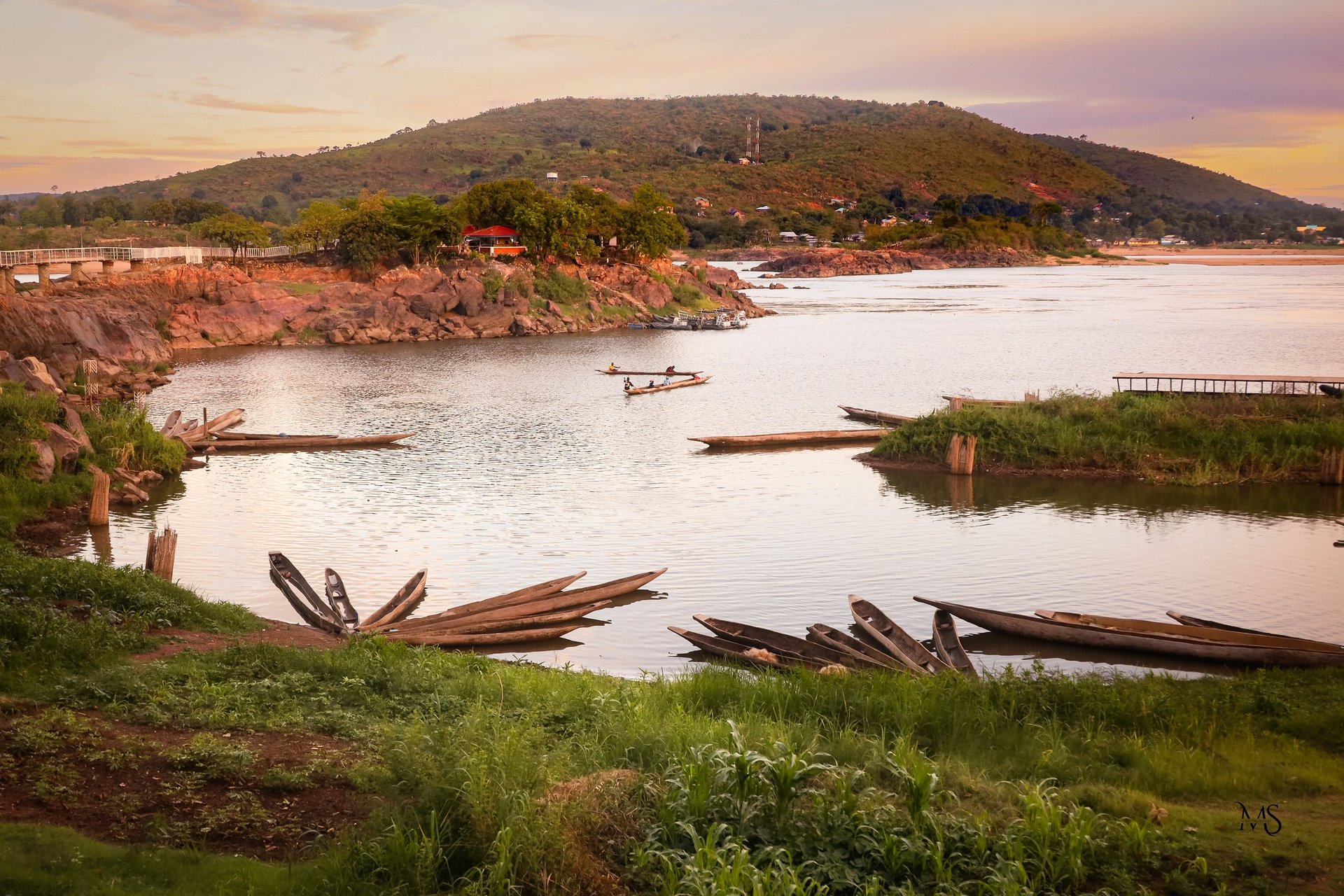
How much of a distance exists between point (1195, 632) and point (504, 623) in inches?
394

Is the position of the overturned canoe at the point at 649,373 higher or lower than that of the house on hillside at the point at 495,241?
lower

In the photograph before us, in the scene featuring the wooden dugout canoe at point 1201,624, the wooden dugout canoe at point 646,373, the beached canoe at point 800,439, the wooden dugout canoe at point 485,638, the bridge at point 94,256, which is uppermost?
the bridge at point 94,256

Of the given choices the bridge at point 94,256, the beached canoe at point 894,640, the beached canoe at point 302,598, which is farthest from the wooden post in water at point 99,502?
the bridge at point 94,256

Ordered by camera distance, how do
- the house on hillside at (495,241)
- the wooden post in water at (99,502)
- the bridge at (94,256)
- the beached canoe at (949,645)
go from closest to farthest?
the beached canoe at (949,645) → the wooden post in water at (99,502) → the bridge at (94,256) → the house on hillside at (495,241)

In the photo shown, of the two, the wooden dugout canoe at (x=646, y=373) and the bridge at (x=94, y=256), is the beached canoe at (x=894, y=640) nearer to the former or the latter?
the wooden dugout canoe at (x=646, y=373)

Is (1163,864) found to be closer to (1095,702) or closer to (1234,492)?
(1095,702)

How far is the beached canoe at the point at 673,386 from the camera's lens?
48562 mm

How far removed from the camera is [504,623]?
17438 millimetres

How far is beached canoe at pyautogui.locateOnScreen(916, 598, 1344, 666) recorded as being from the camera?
49.3ft

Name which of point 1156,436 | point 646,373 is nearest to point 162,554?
point 1156,436

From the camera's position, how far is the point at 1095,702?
12.6m

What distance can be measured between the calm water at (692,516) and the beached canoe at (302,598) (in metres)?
0.46

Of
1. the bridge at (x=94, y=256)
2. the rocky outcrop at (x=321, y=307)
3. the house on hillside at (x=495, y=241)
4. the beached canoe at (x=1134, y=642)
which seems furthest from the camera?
the house on hillside at (x=495, y=241)

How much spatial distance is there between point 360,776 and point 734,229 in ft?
612
